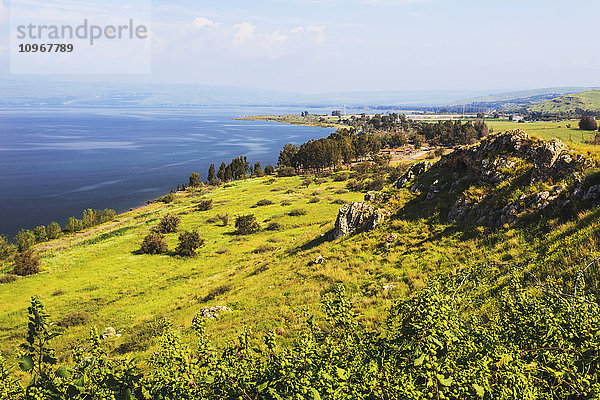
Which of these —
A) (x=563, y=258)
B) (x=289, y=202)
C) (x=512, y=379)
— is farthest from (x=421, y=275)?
(x=289, y=202)

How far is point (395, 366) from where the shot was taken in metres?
4.70

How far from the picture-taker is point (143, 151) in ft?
561

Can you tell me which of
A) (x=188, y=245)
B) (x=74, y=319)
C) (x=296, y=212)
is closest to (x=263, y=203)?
(x=296, y=212)

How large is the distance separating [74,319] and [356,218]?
22.3 meters

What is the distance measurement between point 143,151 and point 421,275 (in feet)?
612

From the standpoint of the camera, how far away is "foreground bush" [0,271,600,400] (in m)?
4.09

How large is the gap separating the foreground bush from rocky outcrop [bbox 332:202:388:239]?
18577mm

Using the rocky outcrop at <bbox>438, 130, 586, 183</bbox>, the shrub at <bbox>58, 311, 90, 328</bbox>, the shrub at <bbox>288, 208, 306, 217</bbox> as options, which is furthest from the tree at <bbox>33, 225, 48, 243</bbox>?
the rocky outcrop at <bbox>438, 130, 586, 183</bbox>

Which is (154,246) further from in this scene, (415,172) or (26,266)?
(415,172)

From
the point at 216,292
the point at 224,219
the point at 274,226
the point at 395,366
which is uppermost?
the point at 395,366

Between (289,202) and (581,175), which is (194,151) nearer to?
(289,202)

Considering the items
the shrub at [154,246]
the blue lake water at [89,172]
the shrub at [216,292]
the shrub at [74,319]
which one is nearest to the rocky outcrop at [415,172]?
the shrub at [216,292]

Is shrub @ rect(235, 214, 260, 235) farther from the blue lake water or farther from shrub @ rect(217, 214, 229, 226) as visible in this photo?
the blue lake water

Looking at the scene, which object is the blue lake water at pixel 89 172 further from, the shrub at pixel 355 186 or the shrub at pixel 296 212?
the shrub at pixel 355 186
